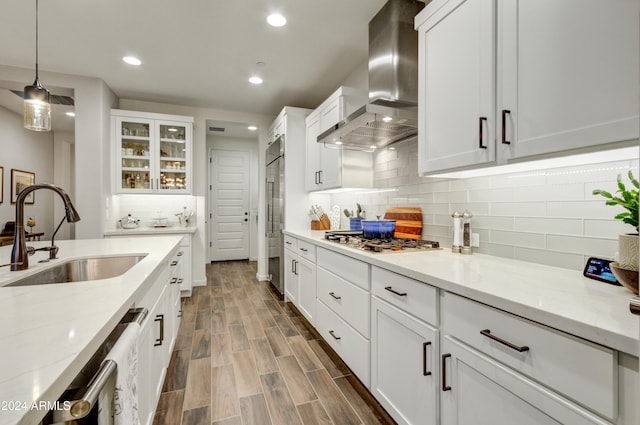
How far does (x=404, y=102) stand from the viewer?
6.66ft

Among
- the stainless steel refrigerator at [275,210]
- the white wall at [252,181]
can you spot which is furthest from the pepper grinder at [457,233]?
the white wall at [252,181]

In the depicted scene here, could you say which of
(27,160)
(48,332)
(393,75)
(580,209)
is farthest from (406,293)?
(27,160)

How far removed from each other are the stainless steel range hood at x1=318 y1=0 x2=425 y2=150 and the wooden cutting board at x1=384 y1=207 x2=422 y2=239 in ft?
2.05

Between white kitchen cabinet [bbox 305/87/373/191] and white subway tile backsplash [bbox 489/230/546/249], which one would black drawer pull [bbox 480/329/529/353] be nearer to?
white subway tile backsplash [bbox 489/230/546/249]

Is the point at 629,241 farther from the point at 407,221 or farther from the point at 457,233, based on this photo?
the point at 407,221

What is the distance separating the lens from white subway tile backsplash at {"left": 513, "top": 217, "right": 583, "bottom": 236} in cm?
128

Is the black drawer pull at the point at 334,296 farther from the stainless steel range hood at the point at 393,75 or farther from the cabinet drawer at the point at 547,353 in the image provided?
the stainless steel range hood at the point at 393,75

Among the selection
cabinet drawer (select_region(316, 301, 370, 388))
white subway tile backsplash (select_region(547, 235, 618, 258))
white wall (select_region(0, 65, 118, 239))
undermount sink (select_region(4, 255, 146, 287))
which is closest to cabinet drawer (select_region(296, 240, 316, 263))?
cabinet drawer (select_region(316, 301, 370, 388))

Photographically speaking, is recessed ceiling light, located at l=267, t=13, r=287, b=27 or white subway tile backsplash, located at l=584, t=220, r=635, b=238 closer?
white subway tile backsplash, located at l=584, t=220, r=635, b=238

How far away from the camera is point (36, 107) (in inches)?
72.2

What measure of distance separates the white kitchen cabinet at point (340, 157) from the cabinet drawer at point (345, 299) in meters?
0.97

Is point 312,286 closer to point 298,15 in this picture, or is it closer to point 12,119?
point 298,15

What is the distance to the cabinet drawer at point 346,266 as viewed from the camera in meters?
1.78

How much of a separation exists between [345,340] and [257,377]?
Result: 66 cm
